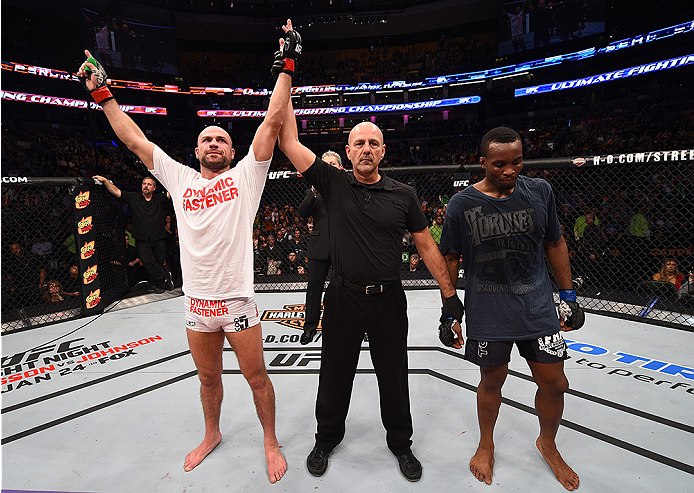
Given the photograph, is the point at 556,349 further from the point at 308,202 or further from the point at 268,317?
the point at 268,317

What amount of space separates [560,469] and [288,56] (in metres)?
2.42

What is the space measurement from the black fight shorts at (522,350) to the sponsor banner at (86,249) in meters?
4.44

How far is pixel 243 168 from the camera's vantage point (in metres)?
1.83

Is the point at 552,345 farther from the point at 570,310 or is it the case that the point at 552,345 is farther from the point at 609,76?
the point at 609,76

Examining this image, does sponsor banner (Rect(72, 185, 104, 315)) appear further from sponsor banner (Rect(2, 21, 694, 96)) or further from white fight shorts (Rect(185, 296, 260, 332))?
sponsor banner (Rect(2, 21, 694, 96))

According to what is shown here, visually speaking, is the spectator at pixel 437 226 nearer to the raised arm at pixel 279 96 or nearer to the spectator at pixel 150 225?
the spectator at pixel 150 225

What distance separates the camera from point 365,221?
1.81 m

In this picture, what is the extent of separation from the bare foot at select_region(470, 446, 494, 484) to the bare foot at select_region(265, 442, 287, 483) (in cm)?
97

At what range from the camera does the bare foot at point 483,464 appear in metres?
1.80

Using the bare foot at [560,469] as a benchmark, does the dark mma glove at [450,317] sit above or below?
above

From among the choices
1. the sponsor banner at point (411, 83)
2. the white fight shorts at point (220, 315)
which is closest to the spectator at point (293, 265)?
the white fight shorts at point (220, 315)

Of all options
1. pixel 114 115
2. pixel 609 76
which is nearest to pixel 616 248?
pixel 114 115

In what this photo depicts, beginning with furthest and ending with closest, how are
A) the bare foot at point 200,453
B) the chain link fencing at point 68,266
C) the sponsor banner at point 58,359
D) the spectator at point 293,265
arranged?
the spectator at point 293,265
the chain link fencing at point 68,266
the sponsor banner at point 58,359
the bare foot at point 200,453

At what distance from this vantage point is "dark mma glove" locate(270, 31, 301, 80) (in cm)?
179
